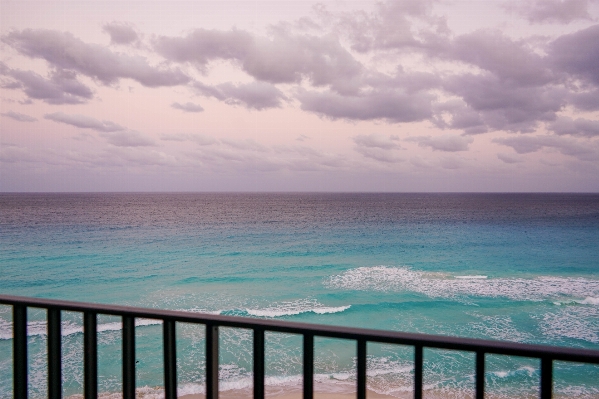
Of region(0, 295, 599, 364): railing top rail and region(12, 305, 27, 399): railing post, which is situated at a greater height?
region(0, 295, 599, 364): railing top rail

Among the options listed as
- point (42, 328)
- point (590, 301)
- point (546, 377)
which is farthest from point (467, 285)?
point (546, 377)

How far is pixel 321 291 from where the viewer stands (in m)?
20.4

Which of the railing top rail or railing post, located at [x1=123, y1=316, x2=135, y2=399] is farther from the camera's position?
railing post, located at [x1=123, y1=316, x2=135, y2=399]

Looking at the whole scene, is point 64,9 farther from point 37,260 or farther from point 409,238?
point 409,238

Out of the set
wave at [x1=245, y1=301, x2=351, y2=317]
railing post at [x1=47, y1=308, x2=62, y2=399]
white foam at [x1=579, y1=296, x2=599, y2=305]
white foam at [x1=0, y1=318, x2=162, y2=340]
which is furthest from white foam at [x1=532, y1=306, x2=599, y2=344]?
railing post at [x1=47, y1=308, x2=62, y2=399]

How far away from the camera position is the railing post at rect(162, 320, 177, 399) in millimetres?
1707

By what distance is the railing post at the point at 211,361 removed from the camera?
1657 millimetres

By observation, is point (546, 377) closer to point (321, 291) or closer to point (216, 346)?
point (216, 346)

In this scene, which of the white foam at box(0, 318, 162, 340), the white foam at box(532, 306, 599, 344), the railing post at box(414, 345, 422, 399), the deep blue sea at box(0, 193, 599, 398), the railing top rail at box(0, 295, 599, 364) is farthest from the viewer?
the white foam at box(532, 306, 599, 344)

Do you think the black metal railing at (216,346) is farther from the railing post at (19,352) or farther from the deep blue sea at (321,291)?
the deep blue sea at (321,291)

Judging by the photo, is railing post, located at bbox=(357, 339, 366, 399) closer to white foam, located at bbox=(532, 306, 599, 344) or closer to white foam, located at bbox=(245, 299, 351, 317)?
white foam, located at bbox=(532, 306, 599, 344)

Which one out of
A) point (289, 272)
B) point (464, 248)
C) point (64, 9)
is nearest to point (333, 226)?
point (464, 248)

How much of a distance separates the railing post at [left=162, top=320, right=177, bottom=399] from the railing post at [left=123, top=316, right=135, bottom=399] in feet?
0.47

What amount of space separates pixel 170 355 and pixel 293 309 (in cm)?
1633
